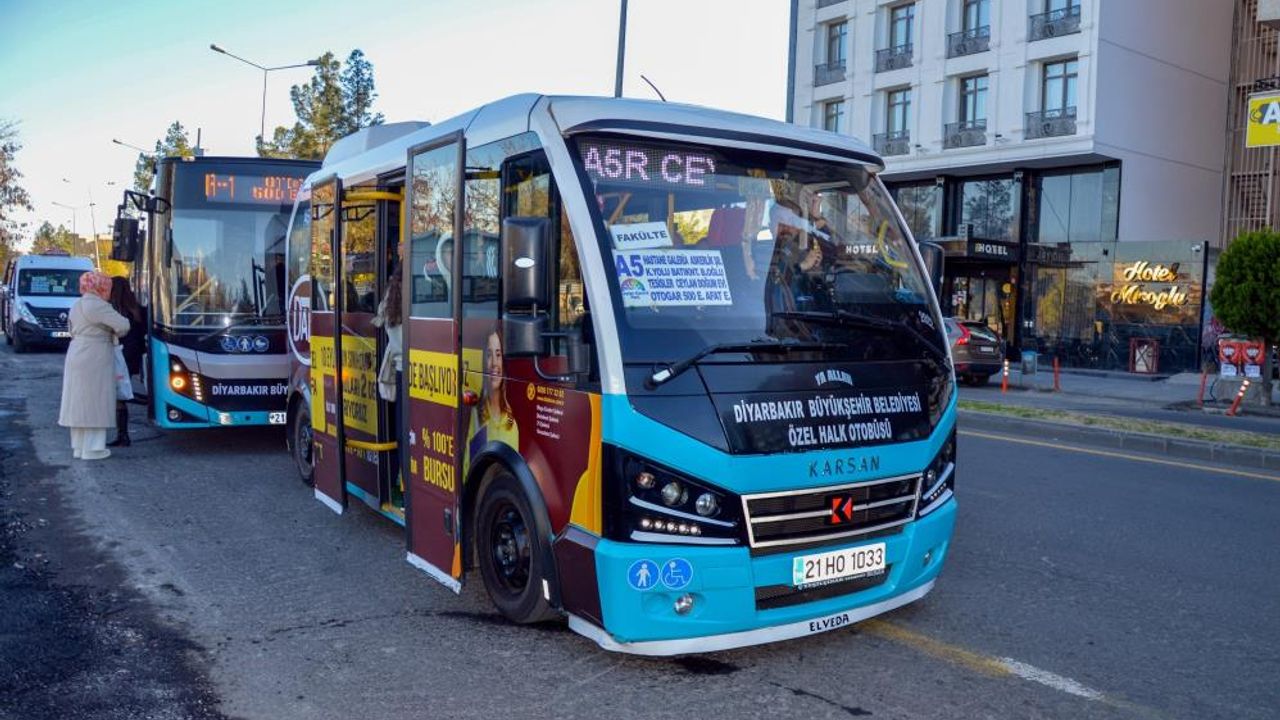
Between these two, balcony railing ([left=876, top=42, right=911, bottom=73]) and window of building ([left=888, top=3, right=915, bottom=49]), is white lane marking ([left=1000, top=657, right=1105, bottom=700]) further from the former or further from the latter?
Result: window of building ([left=888, top=3, right=915, bottom=49])

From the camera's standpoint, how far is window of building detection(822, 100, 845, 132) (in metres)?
38.2

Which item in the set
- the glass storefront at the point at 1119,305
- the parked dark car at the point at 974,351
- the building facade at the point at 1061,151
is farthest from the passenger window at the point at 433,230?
the glass storefront at the point at 1119,305

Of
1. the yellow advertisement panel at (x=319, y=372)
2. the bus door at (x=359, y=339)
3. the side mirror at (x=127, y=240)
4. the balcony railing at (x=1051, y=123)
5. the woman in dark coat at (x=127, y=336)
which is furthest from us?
the balcony railing at (x=1051, y=123)

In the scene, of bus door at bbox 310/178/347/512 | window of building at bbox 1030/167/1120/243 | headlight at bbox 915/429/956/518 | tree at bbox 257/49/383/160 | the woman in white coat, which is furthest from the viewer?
tree at bbox 257/49/383/160

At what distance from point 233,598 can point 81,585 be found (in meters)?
0.94

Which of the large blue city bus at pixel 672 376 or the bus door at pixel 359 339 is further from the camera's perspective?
the bus door at pixel 359 339

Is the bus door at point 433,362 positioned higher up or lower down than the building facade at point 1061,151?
lower down

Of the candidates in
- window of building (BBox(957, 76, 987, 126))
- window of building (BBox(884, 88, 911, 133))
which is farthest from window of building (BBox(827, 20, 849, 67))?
window of building (BBox(957, 76, 987, 126))

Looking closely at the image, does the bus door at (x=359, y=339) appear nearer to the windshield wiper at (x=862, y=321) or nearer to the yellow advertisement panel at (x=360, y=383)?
the yellow advertisement panel at (x=360, y=383)

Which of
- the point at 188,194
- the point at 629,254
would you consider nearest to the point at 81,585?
the point at 629,254

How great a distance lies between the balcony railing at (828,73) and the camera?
125 ft

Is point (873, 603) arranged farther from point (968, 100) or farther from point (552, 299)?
point (968, 100)

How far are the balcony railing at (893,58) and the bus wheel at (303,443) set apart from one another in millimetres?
30969

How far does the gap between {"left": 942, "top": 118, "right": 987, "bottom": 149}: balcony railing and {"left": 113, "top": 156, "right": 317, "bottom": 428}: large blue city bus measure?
27031mm
